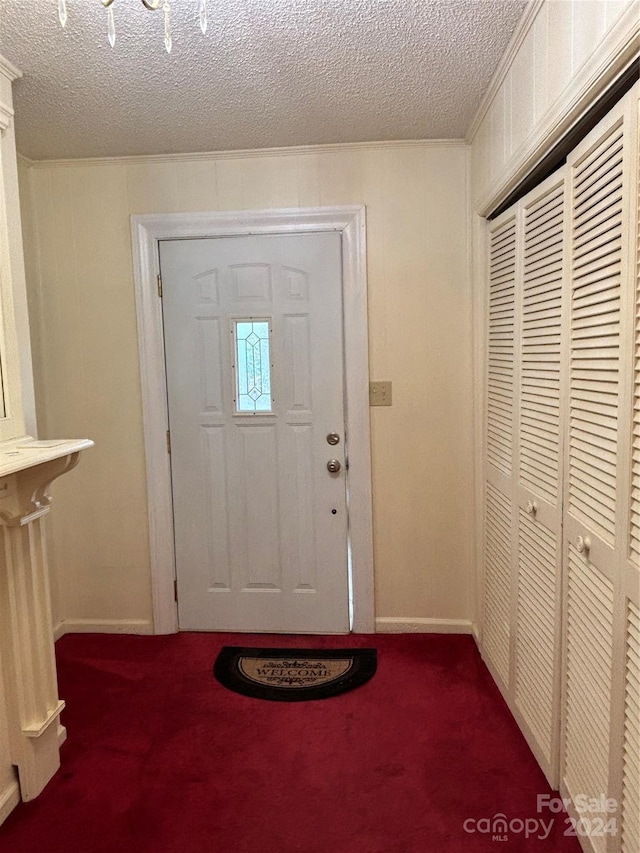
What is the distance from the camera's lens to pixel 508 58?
6.08 ft

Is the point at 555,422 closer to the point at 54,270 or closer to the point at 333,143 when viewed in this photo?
the point at 333,143

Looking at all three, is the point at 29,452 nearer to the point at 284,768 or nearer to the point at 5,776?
the point at 5,776

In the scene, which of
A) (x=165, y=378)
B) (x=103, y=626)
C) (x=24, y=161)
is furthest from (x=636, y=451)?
(x=24, y=161)

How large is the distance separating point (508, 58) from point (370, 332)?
1181 mm

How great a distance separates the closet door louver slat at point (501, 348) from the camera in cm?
214

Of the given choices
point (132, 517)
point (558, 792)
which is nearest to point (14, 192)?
point (132, 517)

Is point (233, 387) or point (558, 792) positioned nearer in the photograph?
point (558, 792)

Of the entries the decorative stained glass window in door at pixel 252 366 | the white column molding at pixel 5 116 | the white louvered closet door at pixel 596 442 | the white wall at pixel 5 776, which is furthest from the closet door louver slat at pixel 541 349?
the white wall at pixel 5 776

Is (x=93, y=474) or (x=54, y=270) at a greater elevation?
(x=54, y=270)

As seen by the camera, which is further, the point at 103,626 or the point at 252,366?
the point at 103,626

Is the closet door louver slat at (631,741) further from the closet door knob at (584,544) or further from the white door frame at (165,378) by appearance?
the white door frame at (165,378)

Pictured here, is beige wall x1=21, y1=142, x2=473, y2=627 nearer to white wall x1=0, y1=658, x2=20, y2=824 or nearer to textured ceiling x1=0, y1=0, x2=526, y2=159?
textured ceiling x1=0, y1=0, x2=526, y2=159

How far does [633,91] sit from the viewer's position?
3.81 ft

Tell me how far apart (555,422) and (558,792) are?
1117mm
